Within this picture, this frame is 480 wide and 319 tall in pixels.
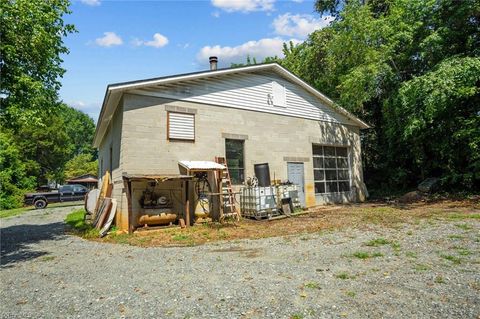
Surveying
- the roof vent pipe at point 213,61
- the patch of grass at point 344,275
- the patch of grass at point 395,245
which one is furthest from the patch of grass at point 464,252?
the roof vent pipe at point 213,61

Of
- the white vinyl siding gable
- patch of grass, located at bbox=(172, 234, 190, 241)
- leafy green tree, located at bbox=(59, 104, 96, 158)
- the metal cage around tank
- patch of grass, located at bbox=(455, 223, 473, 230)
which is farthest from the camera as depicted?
leafy green tree, located at bbox=(59, 104, 96, 158)

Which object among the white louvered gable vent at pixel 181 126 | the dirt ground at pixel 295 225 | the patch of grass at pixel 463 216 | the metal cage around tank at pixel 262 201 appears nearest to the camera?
the dirt ground at pixel 295 225

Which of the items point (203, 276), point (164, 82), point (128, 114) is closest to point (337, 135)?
point (164, 82)

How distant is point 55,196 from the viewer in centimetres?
2591

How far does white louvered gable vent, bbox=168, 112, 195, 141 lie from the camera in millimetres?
11828

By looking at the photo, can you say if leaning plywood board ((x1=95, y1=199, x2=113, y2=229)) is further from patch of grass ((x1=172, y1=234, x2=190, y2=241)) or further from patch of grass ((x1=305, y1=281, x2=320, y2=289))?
patch of grass ((x1=305, y1=281, x2=320, y2=289))

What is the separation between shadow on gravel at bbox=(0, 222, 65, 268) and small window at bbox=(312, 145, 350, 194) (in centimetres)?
1217

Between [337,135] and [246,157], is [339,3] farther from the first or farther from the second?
[246,157]

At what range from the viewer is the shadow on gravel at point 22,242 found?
7.85 meters

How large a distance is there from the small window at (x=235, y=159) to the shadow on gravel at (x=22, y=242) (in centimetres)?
684

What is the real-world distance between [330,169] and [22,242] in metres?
14.3

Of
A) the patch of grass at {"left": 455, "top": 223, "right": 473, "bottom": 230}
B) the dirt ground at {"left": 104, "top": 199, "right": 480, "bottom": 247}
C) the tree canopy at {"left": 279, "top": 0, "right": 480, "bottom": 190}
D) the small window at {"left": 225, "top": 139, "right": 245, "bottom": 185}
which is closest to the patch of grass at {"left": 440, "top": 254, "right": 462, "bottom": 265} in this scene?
the patch of grass at {"left": 455, "top": 223, "right": 473, "bottom": 230}

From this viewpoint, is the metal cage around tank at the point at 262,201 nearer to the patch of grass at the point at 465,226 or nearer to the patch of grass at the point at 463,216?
the patch of grass at the point at 463,216

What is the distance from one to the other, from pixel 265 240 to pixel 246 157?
5516 millimetres
